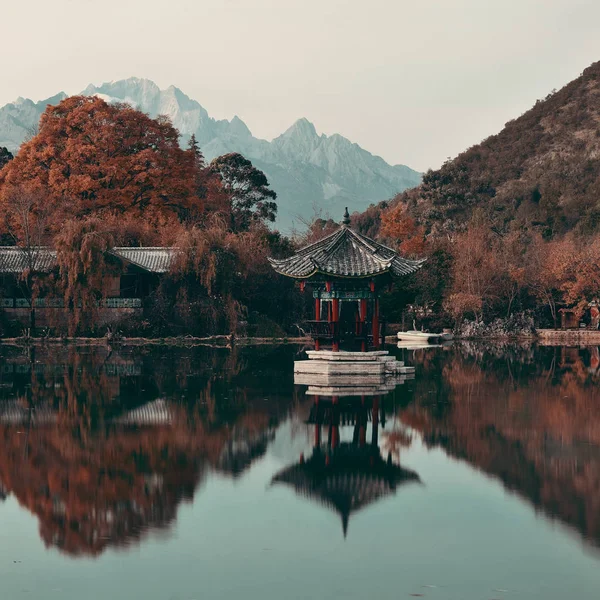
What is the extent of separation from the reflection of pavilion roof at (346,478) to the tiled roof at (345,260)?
1169 centimetres

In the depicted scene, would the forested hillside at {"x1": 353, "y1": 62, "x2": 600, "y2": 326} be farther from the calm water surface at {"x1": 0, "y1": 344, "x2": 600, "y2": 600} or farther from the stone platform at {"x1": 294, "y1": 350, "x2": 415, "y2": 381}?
the calm water surface at {"x1": 0, "y1": 344, "x2": 600, "y2": 600}

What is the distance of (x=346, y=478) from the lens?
49.9 ft

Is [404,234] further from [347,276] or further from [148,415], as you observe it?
[148,415]

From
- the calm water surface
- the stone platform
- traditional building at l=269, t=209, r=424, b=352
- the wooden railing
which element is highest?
traditional building at l=269, t=209, r=424, b=352

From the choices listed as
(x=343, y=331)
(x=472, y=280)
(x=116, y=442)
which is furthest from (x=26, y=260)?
(x=116, y=442)

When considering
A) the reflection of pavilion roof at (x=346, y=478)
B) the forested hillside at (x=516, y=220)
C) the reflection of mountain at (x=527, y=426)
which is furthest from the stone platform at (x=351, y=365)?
the forested hillside at (x=516, y=220)

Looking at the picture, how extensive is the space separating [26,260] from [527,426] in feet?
109

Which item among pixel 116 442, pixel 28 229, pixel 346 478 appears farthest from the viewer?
pixel 28 229

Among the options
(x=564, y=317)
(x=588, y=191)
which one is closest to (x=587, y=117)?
(x=588, y=191)

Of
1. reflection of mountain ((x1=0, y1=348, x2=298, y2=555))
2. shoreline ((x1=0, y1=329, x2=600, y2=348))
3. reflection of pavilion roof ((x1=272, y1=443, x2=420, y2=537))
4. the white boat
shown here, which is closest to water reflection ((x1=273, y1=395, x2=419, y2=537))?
reflection of pavilion roof ((x1=272, y1=443, x2=420, y2=537))

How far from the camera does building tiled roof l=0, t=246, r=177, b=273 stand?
4672 centimetres

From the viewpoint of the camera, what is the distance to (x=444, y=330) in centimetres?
5247

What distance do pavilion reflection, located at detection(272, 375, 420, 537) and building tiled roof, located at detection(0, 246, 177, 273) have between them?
24727 mm

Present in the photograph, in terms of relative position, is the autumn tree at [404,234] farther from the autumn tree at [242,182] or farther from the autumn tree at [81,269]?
the autumn tree at [81,269]
